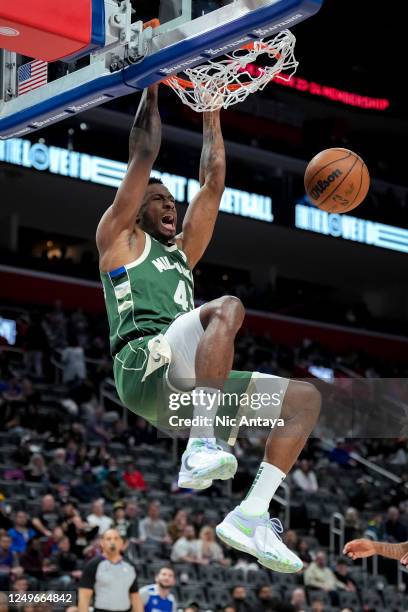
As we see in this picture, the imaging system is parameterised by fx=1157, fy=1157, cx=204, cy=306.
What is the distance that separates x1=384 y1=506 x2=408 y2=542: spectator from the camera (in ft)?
56.6

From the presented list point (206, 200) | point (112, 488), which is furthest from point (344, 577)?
point (206, 200)

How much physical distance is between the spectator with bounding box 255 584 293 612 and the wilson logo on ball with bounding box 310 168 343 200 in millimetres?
6419

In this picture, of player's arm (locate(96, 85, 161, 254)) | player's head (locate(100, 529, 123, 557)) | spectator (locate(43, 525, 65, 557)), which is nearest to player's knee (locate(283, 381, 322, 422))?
player's arm (locate(96, 85, 161, 254))

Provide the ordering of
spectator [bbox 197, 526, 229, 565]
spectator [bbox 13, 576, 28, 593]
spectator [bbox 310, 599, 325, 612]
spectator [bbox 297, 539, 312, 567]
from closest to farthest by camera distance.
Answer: spectator [bbox 13, 576, 28, 593]
spectator [bbox 310, 599, 325, 612]
spectator [bbox 197, 526, 229, 565]
spectator [bbox 297, 539, 312, 567]

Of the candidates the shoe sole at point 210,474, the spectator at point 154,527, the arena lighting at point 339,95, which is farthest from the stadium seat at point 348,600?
the arena lighting at point 339,95

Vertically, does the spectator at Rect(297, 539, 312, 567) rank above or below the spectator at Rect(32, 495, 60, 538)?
below

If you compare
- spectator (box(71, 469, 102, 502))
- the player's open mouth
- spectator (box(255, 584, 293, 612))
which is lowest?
spectator (box(255, 584, 293, 612))

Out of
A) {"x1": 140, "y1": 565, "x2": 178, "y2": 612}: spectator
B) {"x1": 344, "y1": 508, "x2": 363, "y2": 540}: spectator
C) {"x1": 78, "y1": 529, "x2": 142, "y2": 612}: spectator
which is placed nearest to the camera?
{"x1": 78, "y1": 529, "x2": 142, "y2": 612}: spectator

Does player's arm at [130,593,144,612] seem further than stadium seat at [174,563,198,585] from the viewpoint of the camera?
No

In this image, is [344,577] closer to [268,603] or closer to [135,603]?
[268,603]

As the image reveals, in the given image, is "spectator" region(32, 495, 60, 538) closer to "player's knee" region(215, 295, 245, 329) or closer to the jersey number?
the jersey number

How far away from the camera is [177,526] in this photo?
1416 cm

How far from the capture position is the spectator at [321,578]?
47.6 ft

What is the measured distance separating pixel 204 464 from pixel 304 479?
12.7 meters
